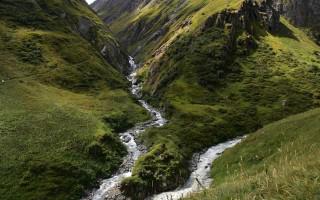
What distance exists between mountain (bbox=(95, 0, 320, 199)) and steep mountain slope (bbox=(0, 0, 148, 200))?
32.6 feet

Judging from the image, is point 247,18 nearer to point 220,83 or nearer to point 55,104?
point 220,83

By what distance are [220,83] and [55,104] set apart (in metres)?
53.1

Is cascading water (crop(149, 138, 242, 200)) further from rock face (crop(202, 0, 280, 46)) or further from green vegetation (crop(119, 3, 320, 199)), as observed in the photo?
rock face (crop(202, 0, 280, 46))

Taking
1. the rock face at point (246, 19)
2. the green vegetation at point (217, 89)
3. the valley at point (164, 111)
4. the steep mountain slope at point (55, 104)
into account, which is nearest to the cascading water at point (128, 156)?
the valley at point (164, 111)

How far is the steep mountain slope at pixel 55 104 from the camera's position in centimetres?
7006

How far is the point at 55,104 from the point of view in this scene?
10488cm

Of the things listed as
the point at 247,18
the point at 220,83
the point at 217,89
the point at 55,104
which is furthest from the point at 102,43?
the point at 55,104

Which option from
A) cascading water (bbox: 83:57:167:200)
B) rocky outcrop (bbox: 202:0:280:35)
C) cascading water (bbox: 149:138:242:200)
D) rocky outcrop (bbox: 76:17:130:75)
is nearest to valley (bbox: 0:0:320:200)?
cascading water (bbox: 83:57:167:200)

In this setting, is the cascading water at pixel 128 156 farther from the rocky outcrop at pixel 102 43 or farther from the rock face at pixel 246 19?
the rocky outcrop at pixel 102 43

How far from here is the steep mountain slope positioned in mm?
70062

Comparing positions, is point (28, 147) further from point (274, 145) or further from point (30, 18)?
point (30, 18)

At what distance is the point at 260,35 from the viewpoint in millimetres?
167875

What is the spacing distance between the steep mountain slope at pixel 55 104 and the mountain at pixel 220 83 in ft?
32.6

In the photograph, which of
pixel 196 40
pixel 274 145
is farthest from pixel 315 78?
pixel 274 145
